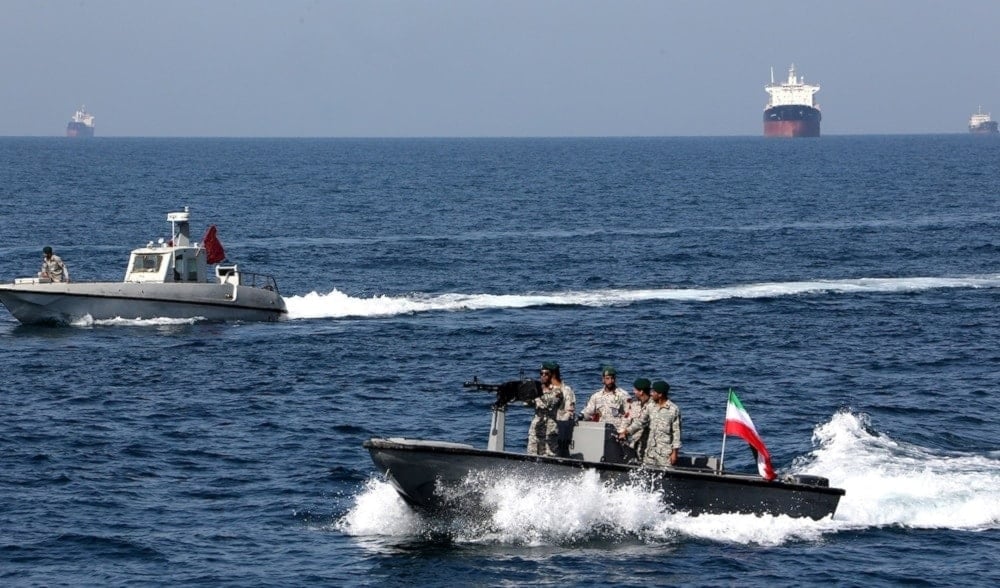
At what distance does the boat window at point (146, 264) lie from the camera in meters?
47.3

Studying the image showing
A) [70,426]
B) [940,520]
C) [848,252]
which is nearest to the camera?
[940,520]

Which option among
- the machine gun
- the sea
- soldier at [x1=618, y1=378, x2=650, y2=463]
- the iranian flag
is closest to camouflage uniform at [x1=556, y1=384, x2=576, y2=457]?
the machine gun

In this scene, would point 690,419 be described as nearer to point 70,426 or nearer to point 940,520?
point 940,520

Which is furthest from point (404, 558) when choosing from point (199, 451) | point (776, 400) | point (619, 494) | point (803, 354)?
point (803, 354)

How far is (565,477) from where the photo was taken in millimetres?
24391

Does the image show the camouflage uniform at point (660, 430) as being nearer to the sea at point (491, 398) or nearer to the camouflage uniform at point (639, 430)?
the camouflage uniform at point (639, 430)

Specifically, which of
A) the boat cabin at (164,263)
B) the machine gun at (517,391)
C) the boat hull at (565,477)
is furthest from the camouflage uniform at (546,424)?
the boat cabin at (164,263)

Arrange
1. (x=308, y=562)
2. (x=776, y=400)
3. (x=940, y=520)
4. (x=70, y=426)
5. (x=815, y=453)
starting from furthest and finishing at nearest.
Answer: (x=776, y=400) → (x=70, y=426) → (x=815, y=453) → (x=940, y=520) → (x=308, y=562)

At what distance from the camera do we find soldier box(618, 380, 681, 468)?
965 inches

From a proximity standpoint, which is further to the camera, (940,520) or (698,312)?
(698,312)

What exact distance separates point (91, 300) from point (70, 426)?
13755 millimetres

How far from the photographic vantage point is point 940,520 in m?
26.5

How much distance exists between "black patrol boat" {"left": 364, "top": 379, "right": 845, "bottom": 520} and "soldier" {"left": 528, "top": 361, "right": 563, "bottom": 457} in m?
0.17

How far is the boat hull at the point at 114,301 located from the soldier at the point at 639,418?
25.5m
